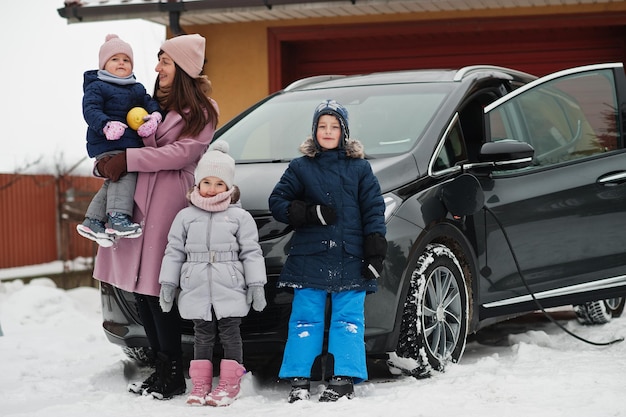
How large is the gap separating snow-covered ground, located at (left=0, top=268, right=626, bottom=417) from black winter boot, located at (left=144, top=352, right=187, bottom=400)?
→ 66mm

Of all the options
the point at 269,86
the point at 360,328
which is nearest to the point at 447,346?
the point at 360,328

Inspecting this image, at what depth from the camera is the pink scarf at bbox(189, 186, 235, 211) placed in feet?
16.0

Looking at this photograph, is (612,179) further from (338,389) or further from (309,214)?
(338,389)

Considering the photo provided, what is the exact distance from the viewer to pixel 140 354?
5773 mm

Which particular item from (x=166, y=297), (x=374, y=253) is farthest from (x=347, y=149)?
(x=166, y=297)

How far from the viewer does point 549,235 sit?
19.6 ft

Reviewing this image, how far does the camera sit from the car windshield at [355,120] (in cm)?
573

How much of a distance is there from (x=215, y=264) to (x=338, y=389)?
0.84 m

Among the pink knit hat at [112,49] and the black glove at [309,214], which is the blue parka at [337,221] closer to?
the black glove at [309,214]

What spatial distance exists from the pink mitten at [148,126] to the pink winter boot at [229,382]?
120 centimetres

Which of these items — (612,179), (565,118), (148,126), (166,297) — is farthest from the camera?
(565,118)

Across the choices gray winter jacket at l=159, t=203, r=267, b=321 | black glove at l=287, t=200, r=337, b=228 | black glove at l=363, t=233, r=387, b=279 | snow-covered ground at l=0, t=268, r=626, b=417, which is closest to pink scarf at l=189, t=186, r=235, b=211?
gray winter jacket at l=159, t=203, r=267, b=321

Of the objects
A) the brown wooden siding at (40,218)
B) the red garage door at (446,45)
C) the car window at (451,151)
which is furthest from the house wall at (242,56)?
the brown wooden siding at (40,218)

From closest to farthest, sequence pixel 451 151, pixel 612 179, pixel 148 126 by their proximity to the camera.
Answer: pixel 148 126 → pixel 451 151 → pixel 612 179
